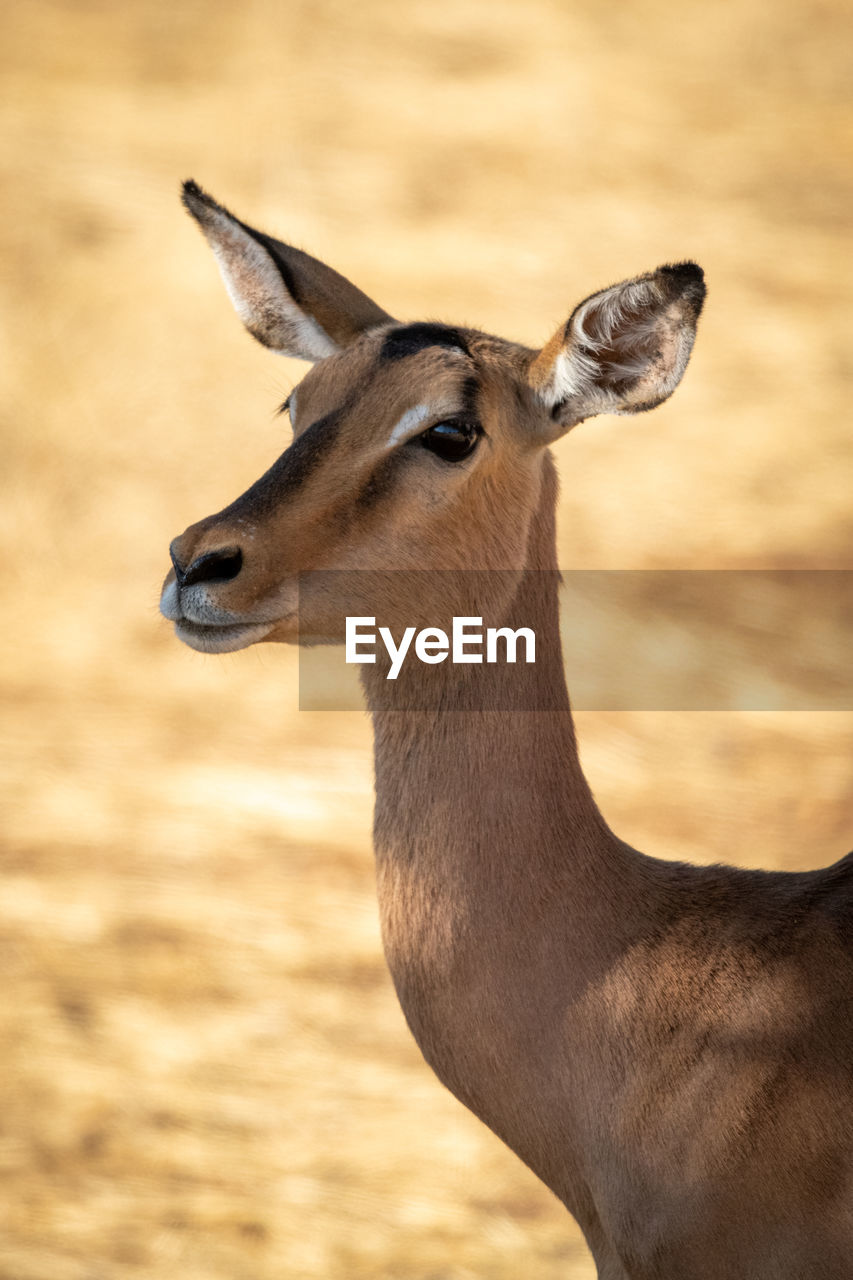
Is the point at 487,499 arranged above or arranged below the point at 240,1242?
above

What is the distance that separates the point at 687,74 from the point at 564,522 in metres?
2.73

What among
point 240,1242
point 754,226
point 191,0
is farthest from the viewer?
point 191,0

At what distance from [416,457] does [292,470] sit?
8.4 inches

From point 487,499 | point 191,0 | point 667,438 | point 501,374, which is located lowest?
point 487,499

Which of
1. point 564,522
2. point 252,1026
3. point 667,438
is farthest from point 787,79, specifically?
point 252,1026

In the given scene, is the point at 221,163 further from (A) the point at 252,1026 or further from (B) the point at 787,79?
(A) the point at 252,1026

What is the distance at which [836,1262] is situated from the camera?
7.72 ft

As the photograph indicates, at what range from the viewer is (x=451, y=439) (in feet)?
8.53

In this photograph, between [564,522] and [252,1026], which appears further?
[564,522]

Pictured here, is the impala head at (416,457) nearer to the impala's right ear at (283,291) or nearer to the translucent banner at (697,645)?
the impala's right ear at (283,291)

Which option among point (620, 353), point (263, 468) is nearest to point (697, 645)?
point (263, 468)

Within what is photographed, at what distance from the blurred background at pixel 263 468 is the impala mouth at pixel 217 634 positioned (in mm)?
2468
